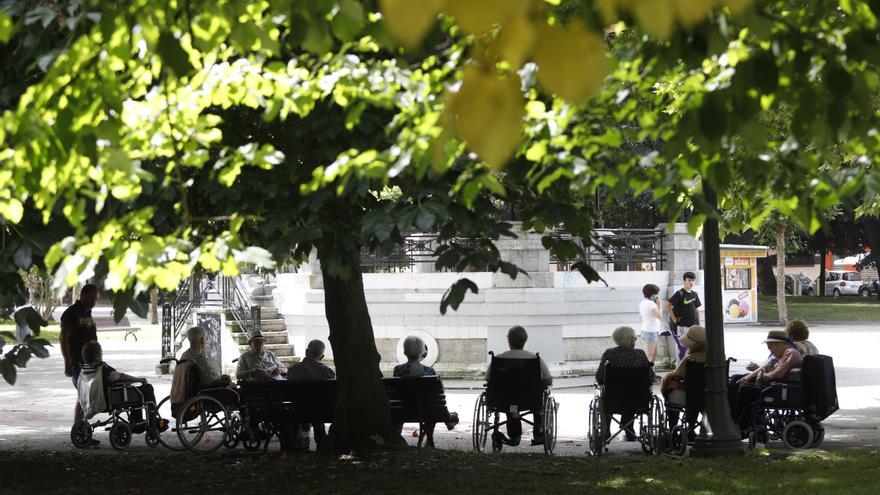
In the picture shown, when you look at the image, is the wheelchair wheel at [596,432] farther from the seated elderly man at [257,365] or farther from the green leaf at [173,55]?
the green leaf at [173,55]

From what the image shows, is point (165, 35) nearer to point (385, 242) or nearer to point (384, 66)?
point (384, 66)

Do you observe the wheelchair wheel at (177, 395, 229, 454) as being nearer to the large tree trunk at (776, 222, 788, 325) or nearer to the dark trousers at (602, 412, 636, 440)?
the dark trousers at (602, 412, 636, 440)

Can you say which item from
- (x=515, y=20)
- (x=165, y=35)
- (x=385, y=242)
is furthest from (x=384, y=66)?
(x=515, y=20)

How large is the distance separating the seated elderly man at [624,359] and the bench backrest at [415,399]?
1545mm

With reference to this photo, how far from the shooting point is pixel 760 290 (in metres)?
65.1

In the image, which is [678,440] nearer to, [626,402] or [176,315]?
[626,402]

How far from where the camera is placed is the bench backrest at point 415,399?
41.0ft

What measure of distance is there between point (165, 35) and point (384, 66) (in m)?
4.09

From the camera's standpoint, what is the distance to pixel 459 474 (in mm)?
10820

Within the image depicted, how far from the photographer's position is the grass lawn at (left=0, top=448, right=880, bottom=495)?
10172 mm

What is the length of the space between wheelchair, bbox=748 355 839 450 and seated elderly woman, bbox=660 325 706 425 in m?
0.63

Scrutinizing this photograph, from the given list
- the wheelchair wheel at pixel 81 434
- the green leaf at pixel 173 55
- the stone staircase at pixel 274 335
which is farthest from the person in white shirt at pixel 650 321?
the green leaf at pixel 173 55

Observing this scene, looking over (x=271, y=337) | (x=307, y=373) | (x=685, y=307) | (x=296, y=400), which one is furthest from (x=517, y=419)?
(x=271, y=337)

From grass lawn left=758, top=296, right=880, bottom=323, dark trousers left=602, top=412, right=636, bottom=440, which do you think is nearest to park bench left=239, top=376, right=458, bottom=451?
dark trousers left=602, top=412, right=636, bottom=440
